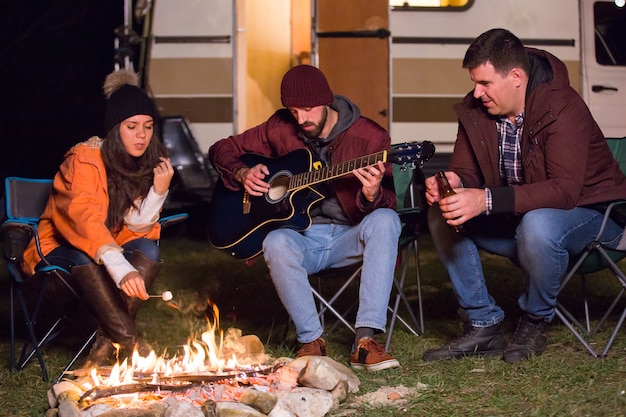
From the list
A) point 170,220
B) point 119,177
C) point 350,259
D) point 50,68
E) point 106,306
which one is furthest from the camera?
point 50,68

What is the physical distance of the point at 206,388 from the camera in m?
3.31

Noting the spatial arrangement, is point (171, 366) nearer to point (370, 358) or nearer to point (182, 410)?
point (182, 410)

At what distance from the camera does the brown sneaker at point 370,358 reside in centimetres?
377

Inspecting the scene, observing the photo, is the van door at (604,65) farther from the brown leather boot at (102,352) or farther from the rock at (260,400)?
the rock at (260,400)

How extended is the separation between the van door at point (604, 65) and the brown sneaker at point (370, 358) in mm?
3856

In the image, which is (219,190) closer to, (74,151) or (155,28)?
(74,151)

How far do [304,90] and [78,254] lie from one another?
1123 mm

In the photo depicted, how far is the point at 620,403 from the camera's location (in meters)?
3.22

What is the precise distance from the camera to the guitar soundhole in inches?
160

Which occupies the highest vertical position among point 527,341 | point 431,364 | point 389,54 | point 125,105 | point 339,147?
point 389,54

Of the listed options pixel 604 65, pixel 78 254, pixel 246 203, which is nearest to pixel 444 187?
pixel 246 203

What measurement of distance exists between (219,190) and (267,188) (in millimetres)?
312

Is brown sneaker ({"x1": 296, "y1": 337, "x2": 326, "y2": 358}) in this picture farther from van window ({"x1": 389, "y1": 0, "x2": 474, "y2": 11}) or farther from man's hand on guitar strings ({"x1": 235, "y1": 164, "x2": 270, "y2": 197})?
van window ({"x1": 389, "y1": 0, "x2": 474, "y2": 11})

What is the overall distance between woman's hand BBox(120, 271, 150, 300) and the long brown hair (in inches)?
20.2
